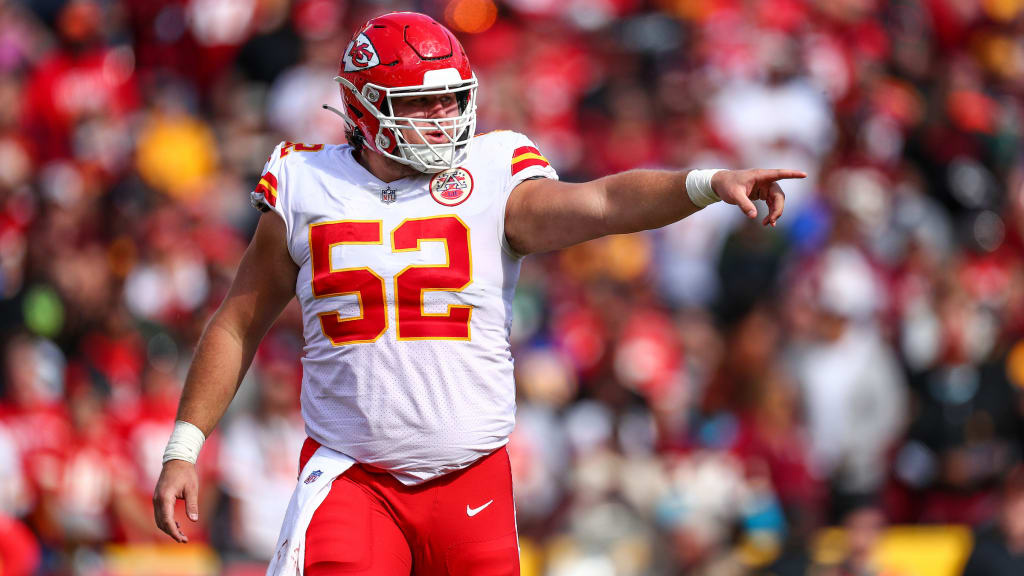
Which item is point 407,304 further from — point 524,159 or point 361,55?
point 361,55

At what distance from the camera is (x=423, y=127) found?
4.41m

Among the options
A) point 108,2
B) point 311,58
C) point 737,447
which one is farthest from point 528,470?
point 108,2

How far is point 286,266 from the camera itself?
4.53 metres

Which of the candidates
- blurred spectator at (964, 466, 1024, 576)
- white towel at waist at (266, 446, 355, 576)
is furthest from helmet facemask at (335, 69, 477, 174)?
blurred spectator at (964, 466, 1024, 576)

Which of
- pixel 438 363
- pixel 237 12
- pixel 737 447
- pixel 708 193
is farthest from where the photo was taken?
pixel 237 12

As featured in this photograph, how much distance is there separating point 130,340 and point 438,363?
6171 millimetres

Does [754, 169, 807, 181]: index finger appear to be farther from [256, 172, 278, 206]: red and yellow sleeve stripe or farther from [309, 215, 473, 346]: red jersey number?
[256, 172, 278, 206]: red and yellow sleeve stripe

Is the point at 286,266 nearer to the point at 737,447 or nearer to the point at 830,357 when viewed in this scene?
the point at 737,447

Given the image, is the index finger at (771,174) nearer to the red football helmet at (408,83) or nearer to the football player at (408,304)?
the football player at (408,304)

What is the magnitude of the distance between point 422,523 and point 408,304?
0.66 meters

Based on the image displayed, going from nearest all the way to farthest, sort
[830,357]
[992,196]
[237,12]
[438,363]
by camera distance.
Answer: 1. [438,363]
2. [830,357]
3. [992,196]
4. [237,12]

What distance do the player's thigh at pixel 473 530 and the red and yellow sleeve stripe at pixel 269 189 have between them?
39.8 inches

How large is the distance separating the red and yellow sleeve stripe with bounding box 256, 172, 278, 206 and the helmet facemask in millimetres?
334

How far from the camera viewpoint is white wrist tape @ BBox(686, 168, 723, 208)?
4.00 meters
